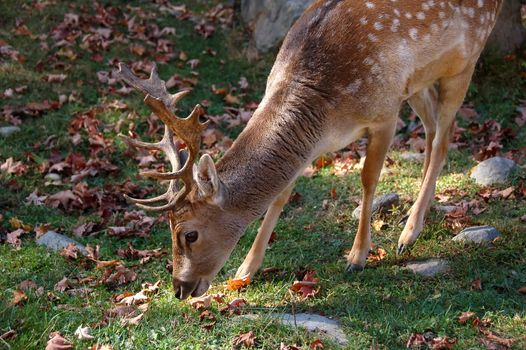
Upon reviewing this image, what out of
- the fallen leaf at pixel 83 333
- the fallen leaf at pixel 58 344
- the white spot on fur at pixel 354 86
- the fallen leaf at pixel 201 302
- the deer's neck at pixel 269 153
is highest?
the white spot on fur at pixel 354 86

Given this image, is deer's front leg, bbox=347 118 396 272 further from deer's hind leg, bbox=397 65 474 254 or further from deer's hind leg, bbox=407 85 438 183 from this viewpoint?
deer's hind leg, bbox=407 85 438 183

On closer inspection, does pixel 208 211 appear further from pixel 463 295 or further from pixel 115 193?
pixel 115 193

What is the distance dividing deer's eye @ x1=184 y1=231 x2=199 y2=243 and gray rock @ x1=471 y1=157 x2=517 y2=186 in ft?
10.1

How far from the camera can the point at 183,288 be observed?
5.06 metres

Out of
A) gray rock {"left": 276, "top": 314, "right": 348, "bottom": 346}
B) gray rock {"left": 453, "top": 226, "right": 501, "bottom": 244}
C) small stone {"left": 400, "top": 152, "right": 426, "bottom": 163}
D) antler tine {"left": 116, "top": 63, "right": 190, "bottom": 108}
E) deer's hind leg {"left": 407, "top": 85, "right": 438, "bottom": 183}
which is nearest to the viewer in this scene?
gray rock {"left": 276, "top": 314, "right": 348, "bottom": 346}

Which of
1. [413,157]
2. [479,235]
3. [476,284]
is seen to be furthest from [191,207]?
[413,157]

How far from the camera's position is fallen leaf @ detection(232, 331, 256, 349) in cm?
452

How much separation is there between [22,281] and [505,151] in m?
4.92

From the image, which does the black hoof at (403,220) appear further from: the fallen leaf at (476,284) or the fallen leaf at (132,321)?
the fallen leaf at (132,321)

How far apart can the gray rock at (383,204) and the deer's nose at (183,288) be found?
199 cm

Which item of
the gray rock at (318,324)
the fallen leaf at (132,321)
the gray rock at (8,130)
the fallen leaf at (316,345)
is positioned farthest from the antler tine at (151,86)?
the gray rock at (8,130)

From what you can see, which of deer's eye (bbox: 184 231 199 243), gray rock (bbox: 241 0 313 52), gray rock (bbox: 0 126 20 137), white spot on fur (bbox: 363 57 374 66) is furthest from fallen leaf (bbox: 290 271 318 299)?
gray rock (bbox: 241 0 313 52)

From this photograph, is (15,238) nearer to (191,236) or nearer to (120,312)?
(120,312)

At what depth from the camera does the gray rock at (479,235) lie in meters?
5.75
